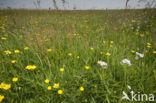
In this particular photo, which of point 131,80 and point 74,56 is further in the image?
point 74,56

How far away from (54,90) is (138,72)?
3.59 feet

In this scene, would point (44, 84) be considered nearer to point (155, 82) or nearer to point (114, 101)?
point (114, 101)

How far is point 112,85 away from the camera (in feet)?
3.45

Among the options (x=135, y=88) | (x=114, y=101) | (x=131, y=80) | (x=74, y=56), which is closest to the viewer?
(x=114, y=101)

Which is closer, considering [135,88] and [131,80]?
[135,88]

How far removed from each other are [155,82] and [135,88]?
0.29 meters

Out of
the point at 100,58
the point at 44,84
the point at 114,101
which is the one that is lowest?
the point at 114,101

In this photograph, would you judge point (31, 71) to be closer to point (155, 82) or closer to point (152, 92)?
point (152, 92)

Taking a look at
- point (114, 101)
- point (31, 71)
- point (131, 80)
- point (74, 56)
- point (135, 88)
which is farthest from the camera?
point (74, 56)

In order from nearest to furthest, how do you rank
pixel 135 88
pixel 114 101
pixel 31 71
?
pixel 114 101 → pixel 135 88 → pixel 31 71

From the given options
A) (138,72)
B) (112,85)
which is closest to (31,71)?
(112,85)

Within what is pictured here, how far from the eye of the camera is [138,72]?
1198mm

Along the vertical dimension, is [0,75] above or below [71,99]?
above

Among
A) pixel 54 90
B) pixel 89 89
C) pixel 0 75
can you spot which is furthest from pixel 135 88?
pixel 0 75
